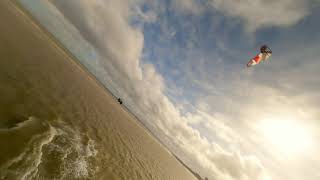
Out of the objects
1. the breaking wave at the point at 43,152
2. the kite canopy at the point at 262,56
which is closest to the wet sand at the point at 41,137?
the breaking wave at the point at 43,152

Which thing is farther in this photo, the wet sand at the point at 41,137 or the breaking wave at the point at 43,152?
the wet sand at the point at 41,137

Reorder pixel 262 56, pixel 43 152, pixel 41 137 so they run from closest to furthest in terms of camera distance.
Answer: pixel 43 152, pixel 41 137, pixel 262 56

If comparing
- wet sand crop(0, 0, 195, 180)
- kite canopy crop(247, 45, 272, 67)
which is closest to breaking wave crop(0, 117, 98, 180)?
wet sand crop(0, 0, 195, 180)

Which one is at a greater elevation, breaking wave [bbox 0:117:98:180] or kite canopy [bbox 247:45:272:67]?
kite canopy [bbox 247:45:272:67]

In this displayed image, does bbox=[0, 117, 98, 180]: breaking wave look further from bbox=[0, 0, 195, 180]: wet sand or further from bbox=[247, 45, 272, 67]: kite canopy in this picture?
bbox=[247, 45, 272, 67]: kite canopy

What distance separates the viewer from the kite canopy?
86.4 feet

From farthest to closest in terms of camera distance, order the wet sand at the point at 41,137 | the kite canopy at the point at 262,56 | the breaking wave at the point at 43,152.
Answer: the kite canopy at the point at 262,56 < the wet sand at the point at 41,137 < the breaking wave at the point at 43,152

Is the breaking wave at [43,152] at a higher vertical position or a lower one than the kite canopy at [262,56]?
lower

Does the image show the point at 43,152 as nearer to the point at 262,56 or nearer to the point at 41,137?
the point at 41,137

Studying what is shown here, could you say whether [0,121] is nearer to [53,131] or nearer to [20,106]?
[20,106]

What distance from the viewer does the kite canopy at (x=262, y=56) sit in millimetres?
26328

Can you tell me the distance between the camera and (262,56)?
26.8 metres

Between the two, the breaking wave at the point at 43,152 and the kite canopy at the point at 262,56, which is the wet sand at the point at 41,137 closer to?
the breaking wave at the point at 43,152

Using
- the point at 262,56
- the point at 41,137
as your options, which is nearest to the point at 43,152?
the point at 41,137
